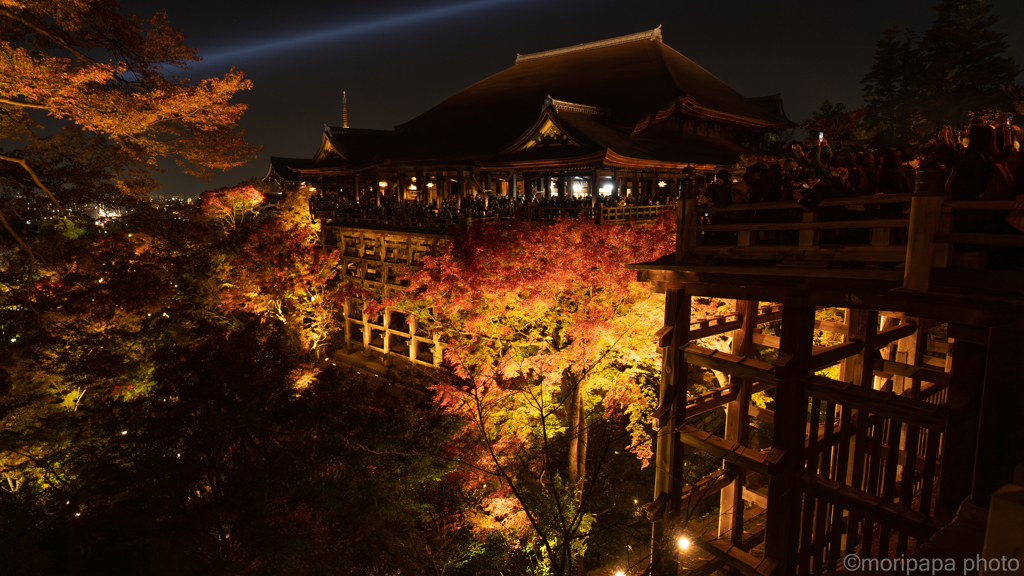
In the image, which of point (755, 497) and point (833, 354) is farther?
point (755, 497)

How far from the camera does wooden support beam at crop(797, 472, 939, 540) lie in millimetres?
4688

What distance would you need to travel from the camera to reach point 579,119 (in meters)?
22.2

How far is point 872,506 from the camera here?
16.5ft

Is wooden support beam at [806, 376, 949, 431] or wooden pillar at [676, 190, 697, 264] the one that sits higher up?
wooden pillar at [676, 190, 697, 264]

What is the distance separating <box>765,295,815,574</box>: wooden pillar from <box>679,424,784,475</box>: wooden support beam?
105mm

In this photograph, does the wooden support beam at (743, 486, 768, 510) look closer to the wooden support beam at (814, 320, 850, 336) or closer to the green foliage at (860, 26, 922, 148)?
the wooden support beam at (814, 320, 850, 336)

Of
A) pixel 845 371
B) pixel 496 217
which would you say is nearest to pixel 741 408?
pixel 845 371

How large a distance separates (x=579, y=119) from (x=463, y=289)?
13.3m

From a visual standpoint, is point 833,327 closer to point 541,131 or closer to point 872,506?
point 872,506

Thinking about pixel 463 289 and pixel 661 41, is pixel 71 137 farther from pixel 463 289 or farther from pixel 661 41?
pixel 661 41

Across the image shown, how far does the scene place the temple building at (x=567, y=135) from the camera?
2136 cm

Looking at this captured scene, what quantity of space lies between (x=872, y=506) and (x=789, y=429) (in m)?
0.99

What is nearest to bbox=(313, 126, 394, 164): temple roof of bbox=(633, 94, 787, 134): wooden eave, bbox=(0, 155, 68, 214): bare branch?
bbox=(633, 94, 787, 134): wooden eave

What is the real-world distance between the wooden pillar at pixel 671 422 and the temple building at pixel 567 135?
1331cm
